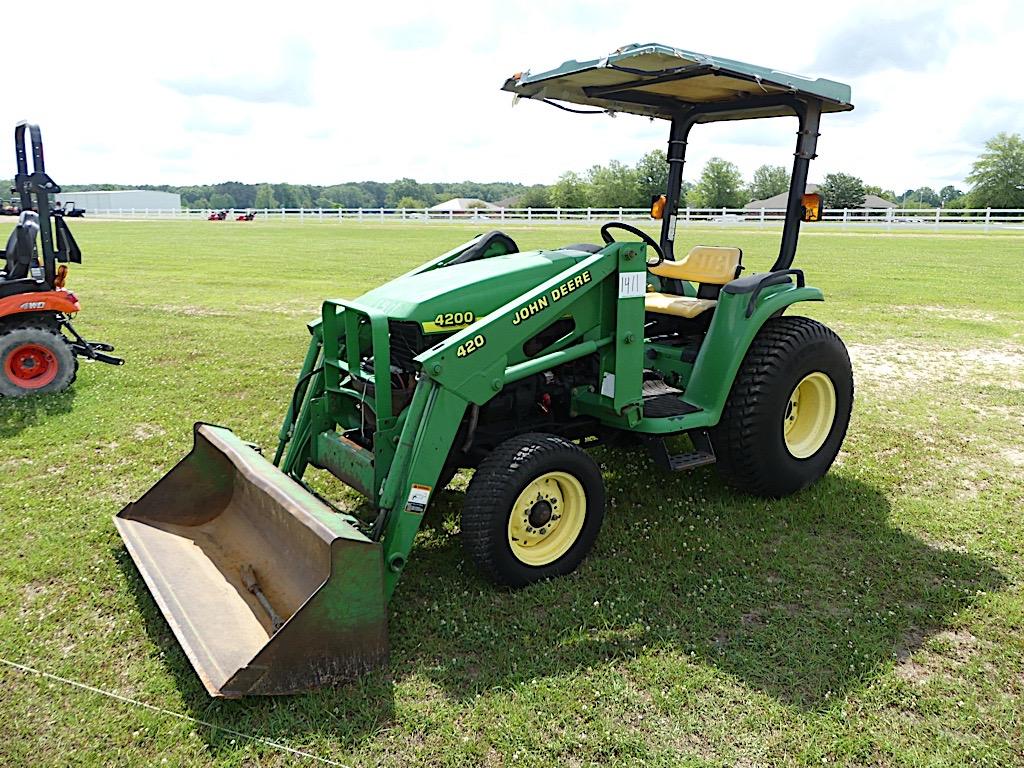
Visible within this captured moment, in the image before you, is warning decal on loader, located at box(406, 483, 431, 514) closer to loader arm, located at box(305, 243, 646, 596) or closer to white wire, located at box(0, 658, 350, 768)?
loader arm, located at box(305, 243, 646, 596)

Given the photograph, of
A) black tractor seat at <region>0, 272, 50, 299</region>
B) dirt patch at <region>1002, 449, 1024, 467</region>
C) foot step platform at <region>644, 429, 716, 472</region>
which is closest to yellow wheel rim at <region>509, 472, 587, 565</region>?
foot step platform at <region>644, 429, 716, 472</region>

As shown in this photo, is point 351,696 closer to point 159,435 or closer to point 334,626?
point 334,626

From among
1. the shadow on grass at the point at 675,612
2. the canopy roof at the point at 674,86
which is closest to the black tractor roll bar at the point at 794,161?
the canopy roof at the point at 674,86

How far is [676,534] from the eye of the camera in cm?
482

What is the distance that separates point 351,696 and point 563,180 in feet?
232

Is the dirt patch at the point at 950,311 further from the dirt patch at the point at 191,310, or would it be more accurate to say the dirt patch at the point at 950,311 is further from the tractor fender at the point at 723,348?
the dirt patch at the point at 191,310

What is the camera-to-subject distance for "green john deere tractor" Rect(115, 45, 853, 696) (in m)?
3.60

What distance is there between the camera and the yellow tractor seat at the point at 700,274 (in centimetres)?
541

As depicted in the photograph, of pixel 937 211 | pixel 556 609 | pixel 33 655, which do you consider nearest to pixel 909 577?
pixel 556 609

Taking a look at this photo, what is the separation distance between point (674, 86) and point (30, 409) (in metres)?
5.66

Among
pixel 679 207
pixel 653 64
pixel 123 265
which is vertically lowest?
pixel 123 265

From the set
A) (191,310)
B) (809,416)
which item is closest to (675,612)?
(809,416)

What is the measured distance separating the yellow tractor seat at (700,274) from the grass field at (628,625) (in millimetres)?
1159

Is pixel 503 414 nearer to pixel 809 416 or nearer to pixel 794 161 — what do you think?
pixel 809 416
